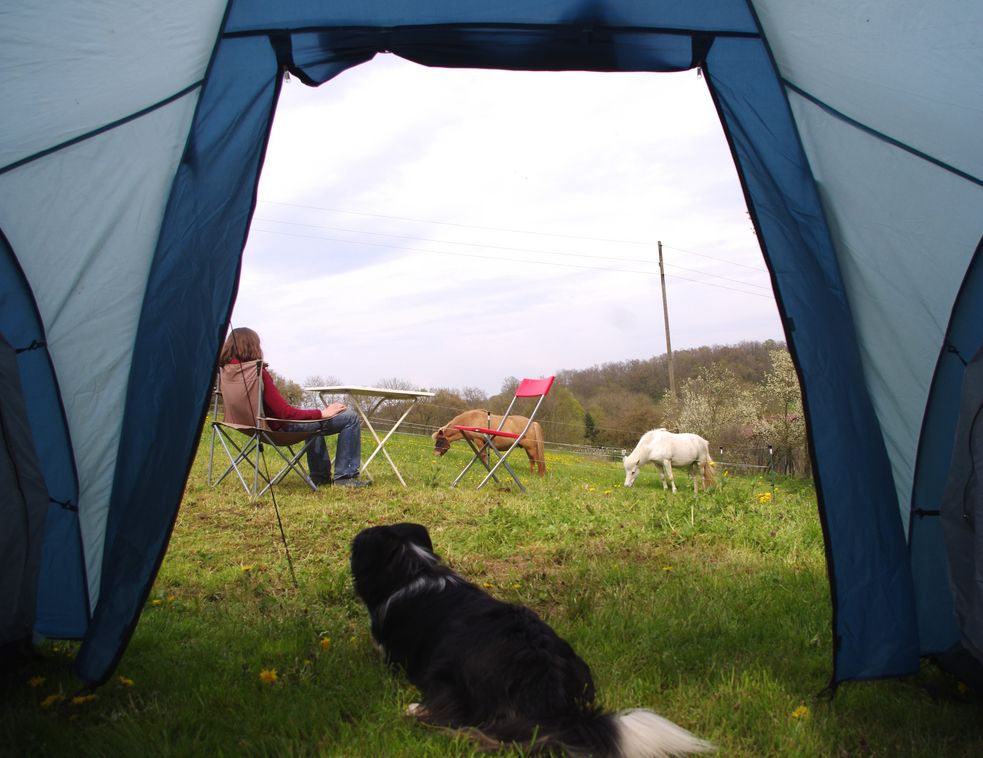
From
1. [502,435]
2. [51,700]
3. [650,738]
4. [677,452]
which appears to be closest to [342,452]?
[502,435]

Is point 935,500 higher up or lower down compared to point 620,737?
higher up

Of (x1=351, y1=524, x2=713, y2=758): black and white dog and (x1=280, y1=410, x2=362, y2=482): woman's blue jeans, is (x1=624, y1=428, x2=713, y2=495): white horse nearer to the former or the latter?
(x1=280, y1=410, x2=362, y2=482): woman's blue jeans

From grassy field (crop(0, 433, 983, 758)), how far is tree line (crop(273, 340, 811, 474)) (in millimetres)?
9346

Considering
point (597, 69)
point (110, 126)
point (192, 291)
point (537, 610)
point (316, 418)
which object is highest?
point (597, 69)

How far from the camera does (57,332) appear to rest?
2.77 metres

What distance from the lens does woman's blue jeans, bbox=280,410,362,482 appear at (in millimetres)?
6840

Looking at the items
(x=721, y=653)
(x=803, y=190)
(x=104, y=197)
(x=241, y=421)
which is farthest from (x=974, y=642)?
(x=241, y=421)

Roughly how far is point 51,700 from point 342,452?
15.4ft

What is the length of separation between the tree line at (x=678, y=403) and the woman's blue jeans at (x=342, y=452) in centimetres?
678

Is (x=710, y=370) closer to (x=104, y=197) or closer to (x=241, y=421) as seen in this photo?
(x=241, y=421)

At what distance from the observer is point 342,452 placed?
23.1 ft

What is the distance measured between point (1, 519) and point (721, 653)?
2.42 metres

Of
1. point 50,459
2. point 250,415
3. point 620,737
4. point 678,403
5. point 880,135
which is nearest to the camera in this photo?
point 620,737

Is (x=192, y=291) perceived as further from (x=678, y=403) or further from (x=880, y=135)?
(x=678, y=403)
